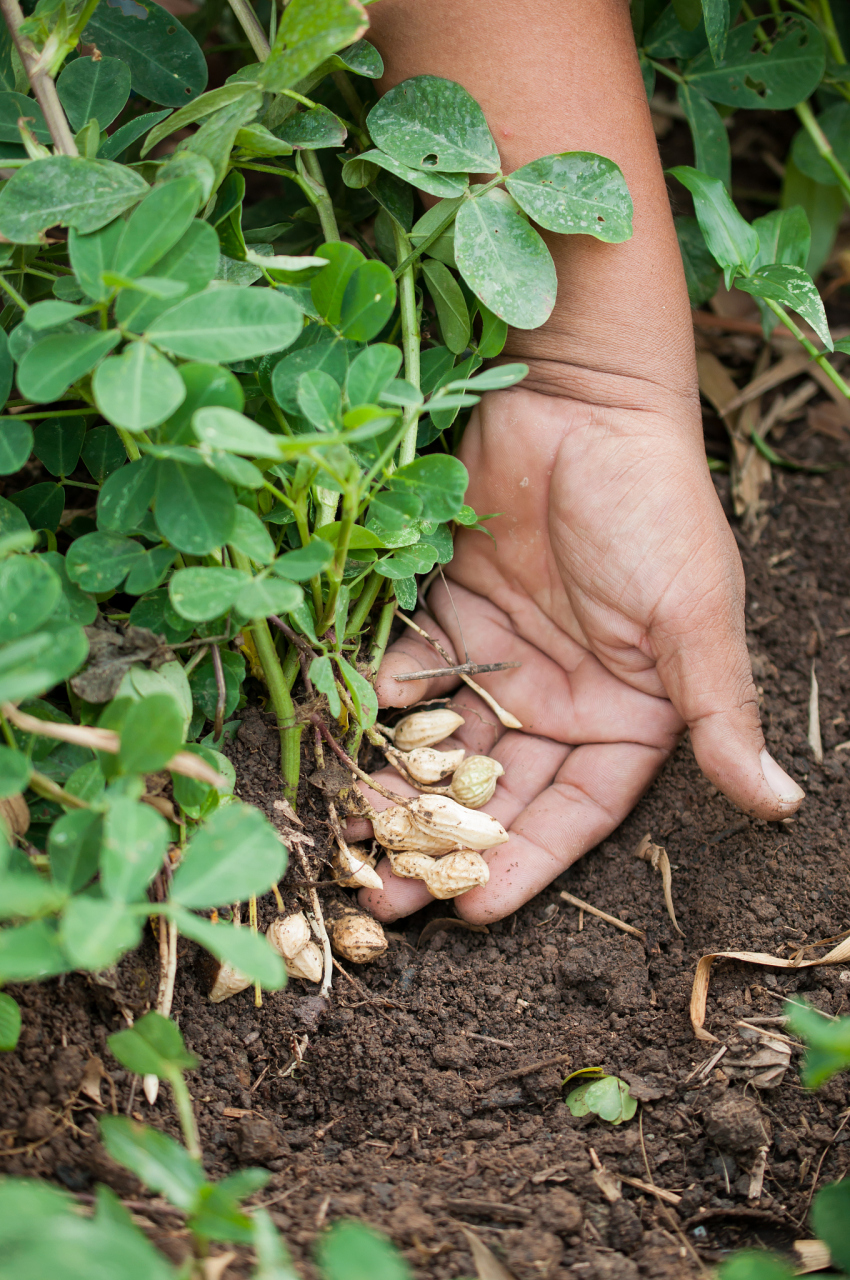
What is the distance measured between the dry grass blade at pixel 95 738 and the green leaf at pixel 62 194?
56 cm

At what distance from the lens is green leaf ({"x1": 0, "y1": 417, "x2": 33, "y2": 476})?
1.00 m

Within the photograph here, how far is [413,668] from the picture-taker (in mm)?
1577

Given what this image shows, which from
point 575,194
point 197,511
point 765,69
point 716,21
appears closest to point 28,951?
point 197,511

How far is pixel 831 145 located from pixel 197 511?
188 cm

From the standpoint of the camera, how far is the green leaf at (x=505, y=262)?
1280mm

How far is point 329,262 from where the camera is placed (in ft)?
3.63

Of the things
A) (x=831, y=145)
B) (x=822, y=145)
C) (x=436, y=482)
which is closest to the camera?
(x=436, y=482)

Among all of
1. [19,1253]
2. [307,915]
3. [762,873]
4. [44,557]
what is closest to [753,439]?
[762,873]

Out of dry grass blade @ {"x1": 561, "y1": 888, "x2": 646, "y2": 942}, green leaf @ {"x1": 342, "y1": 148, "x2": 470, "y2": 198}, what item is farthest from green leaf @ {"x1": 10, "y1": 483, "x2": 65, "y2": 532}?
dry grass blade @ {"x1": 561, "y1": 888, "x2": 646, "y2": 942}

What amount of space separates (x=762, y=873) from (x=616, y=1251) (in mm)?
646

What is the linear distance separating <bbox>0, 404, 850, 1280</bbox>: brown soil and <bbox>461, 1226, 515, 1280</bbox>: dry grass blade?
0.01 meters

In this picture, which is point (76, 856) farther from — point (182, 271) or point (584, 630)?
point (584, 630)

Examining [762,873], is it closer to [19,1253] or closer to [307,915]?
[307,915]

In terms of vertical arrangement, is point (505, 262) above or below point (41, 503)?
above
